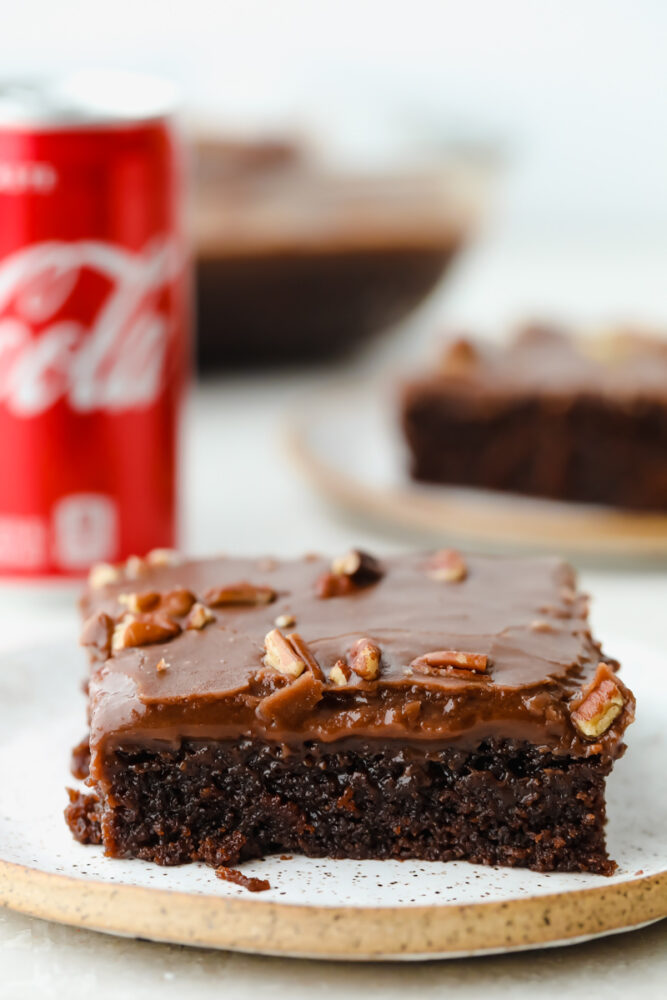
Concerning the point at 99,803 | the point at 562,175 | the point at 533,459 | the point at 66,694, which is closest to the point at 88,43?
the point at 562,175

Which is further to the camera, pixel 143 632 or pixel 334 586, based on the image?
pixel 334 586

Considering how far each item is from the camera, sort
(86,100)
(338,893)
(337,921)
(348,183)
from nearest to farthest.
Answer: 1. (337,921)
2. (338,893)
3. (86,100)
4. (348,183)

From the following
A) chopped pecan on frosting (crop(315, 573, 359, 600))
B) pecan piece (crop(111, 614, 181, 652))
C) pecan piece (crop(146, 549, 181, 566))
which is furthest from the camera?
pecan piece (crop(146, 549, 181, 566))

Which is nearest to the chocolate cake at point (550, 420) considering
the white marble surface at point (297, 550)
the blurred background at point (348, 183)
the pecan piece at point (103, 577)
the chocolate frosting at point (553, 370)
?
the chocolate frosting at point (553, 370)

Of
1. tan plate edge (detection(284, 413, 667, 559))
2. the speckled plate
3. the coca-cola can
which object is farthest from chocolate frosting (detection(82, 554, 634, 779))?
tan plate edge (detection(284, 413, 667, 559))

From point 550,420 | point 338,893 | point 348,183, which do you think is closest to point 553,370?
point 550,420

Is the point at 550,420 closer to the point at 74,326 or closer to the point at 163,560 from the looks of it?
the point at 74,326

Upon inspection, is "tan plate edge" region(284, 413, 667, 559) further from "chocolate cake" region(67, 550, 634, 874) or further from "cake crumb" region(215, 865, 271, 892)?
"cake crumb" region(215, 865, 271, 892)
